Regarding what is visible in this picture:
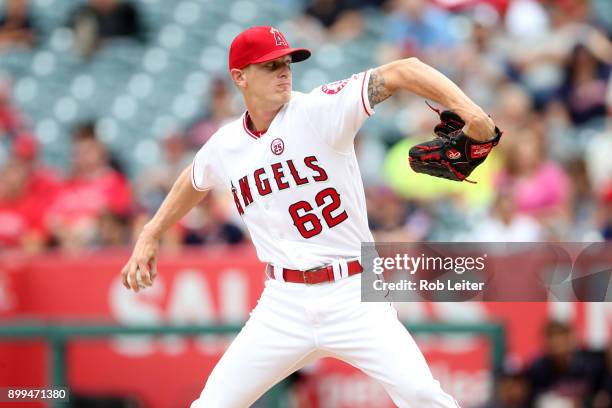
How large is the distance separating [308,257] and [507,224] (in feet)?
12.4

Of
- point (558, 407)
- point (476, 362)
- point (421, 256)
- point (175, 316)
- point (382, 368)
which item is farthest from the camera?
point (175, 316)

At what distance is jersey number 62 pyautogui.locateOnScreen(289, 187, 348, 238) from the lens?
482 centimetres

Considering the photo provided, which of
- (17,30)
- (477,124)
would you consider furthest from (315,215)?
(17,30)

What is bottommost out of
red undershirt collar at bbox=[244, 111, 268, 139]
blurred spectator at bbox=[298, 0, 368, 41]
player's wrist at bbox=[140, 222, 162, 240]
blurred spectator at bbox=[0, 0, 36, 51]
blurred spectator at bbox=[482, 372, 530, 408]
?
blurred spectator at bbox=[482, 372, 530, 408]

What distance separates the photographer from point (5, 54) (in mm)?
12883

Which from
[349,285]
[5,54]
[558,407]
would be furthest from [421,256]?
[5,54]

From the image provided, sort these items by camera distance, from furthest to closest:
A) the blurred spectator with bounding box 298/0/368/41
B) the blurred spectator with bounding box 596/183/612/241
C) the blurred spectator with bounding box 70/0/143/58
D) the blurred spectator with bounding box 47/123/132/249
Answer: the blurred spectator with bounding box 70/0/143/58
the blurred spectator with bounding box 298/0/368/41
the blurred spectator with bounding box 47/123/132/249
the blurred spectator with bounding box 596/183/612/241

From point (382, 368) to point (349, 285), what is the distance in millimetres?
372

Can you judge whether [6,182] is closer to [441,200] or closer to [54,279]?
[54,279]

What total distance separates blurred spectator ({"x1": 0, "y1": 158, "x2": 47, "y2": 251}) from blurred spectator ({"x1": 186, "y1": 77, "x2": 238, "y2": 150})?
62.1 inches

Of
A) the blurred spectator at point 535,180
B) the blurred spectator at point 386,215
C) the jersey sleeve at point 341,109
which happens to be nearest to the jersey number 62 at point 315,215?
the jersey sleeve at point 341,109

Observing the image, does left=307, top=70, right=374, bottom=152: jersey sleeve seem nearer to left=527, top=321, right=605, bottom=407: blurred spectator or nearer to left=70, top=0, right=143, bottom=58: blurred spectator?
left=527, top=321, right=605, bottom=407: blurred spectator

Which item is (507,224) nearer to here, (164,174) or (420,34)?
(420,34)

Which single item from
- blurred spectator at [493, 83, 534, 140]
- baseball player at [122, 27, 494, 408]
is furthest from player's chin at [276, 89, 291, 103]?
blurred spectator at [493, 83, 534, 140]
